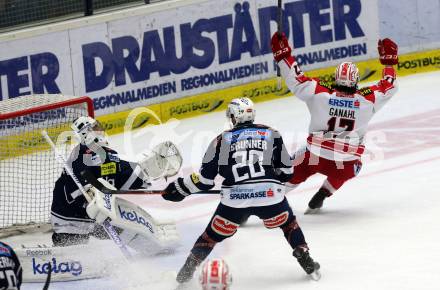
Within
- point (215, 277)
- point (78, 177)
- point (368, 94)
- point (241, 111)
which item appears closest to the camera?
point (215, 277)

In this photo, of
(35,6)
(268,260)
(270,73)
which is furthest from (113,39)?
(268,260)

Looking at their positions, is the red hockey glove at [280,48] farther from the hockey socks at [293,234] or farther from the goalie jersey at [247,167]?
the hockey socks at [293,234]

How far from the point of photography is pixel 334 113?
30.7 feet

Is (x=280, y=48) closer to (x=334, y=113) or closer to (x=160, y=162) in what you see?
(x=334, y=113)

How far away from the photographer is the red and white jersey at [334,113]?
9.34 meters

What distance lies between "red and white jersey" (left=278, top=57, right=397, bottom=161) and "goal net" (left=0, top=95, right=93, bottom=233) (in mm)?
1721

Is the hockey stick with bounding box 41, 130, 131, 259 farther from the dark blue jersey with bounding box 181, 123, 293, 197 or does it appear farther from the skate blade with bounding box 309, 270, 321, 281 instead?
the skate blade with bounding box 309, 270, 321, 281

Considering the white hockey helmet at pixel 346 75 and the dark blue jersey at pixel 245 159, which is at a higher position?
the white hockey helmet at pixel 346 75

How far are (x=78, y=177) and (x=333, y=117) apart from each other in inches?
86.4

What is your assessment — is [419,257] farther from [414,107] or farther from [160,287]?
[414,107]

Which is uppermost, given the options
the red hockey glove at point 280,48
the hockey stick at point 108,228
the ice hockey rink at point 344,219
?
the red hockey glove at point 280,48

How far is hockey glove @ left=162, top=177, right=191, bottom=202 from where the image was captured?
26.1ft

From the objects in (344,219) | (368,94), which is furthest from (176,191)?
(368,94)

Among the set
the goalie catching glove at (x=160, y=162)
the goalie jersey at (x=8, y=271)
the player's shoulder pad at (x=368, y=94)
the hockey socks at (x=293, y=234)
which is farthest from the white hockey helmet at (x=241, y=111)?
the goalie jersey at (x=8, y=271)
